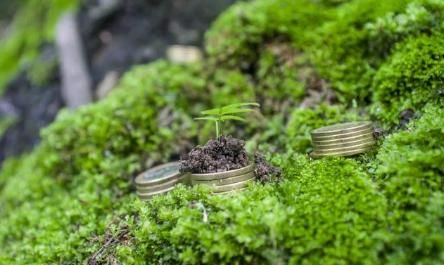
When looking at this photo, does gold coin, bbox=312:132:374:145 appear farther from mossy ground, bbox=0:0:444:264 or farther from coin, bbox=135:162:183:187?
coin, bbox=135:162:183:187

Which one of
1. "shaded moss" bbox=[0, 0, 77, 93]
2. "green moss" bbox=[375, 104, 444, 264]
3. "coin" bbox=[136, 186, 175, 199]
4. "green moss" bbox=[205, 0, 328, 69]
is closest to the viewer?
"green moss" bbox=[375, 104, 444, 264]

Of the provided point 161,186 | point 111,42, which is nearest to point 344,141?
point 161,186

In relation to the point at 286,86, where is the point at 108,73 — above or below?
above

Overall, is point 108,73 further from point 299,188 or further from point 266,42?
point 299,188

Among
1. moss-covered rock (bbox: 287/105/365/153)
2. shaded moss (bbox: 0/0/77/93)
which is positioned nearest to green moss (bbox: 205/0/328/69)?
moss-covered rock (bbox: 287/105/365/153)

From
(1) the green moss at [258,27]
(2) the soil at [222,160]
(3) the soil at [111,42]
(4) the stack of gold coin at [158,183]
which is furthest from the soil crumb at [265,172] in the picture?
(3) the soil at [111,42]

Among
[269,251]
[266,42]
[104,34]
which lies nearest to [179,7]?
[104,34]
